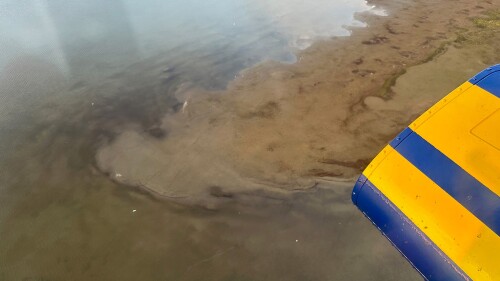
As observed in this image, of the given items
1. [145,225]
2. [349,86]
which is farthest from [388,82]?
[145,225]

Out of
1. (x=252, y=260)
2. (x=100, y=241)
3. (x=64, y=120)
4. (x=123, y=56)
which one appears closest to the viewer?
(x=252, y=260)

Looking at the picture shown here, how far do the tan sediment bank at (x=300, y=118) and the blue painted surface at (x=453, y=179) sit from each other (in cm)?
207

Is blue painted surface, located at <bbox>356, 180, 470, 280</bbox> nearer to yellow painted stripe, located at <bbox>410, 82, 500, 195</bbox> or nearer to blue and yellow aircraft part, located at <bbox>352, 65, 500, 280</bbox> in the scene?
blue and yellow aircraft part, located at <bbox>352, 65, 500, 280</bbox>

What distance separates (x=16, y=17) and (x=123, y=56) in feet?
13.7

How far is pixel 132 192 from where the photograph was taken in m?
4.30

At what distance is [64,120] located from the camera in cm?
550

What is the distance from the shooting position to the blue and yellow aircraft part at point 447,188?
1.98 m

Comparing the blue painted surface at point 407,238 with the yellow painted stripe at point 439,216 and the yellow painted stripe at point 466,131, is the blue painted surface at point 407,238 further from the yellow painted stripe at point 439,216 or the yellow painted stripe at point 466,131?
the yellow painted stripe at point 466,131

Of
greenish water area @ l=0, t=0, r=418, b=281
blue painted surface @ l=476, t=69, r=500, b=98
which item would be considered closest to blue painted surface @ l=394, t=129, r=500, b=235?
blue painted surface @ l=476, t=69, r=500, b=98

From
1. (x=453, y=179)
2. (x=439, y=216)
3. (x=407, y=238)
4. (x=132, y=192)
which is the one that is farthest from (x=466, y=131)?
(x=132, y=192)

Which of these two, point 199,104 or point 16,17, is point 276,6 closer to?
point 199,104

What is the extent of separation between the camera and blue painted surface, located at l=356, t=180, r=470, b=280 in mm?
2035

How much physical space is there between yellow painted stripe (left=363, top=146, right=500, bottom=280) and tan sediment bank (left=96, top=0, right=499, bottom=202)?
6.64 feet

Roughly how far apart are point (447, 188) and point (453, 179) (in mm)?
66
